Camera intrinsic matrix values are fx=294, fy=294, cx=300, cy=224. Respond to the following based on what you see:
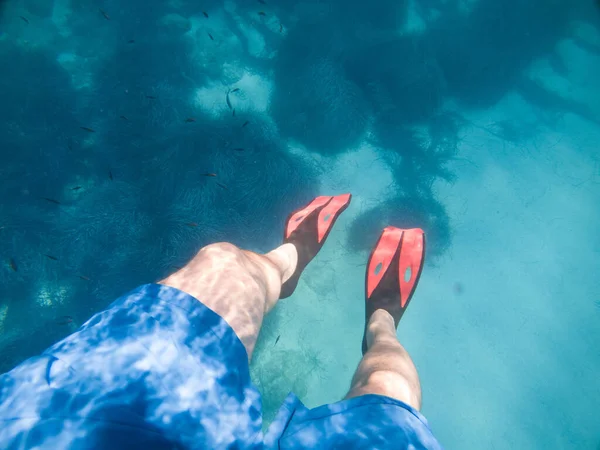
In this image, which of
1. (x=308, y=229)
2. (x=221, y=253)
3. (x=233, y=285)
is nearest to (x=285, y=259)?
(x=308, y=229)

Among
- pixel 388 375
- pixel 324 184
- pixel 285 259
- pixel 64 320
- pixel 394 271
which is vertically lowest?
pixel 64 320

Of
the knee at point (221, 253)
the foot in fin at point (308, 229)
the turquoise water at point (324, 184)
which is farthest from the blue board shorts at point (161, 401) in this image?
the turquoise water at point (324, 184)

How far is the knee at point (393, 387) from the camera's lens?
6.89 ft

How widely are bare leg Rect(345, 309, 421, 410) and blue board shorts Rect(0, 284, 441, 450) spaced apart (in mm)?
588

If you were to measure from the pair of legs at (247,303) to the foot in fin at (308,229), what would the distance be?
1.99 m

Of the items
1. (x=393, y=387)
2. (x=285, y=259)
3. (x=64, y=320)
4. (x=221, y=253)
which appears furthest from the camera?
(x=64, y=320)

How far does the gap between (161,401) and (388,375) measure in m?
1.72

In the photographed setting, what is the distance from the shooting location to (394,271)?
4.97 metres

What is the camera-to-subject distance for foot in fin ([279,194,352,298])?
5.11m

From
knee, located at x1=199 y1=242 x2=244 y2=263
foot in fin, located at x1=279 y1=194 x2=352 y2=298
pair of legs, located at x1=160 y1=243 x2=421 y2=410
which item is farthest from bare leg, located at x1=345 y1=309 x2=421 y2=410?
foot in fin, located at x1=279 y1=194 x2=352 y2=298

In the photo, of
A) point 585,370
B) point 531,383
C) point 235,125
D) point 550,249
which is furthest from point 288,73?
point 585,370

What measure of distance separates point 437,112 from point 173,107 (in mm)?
6454

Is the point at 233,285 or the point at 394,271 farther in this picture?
the point at 394,271

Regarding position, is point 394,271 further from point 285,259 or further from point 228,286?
point 228,286
